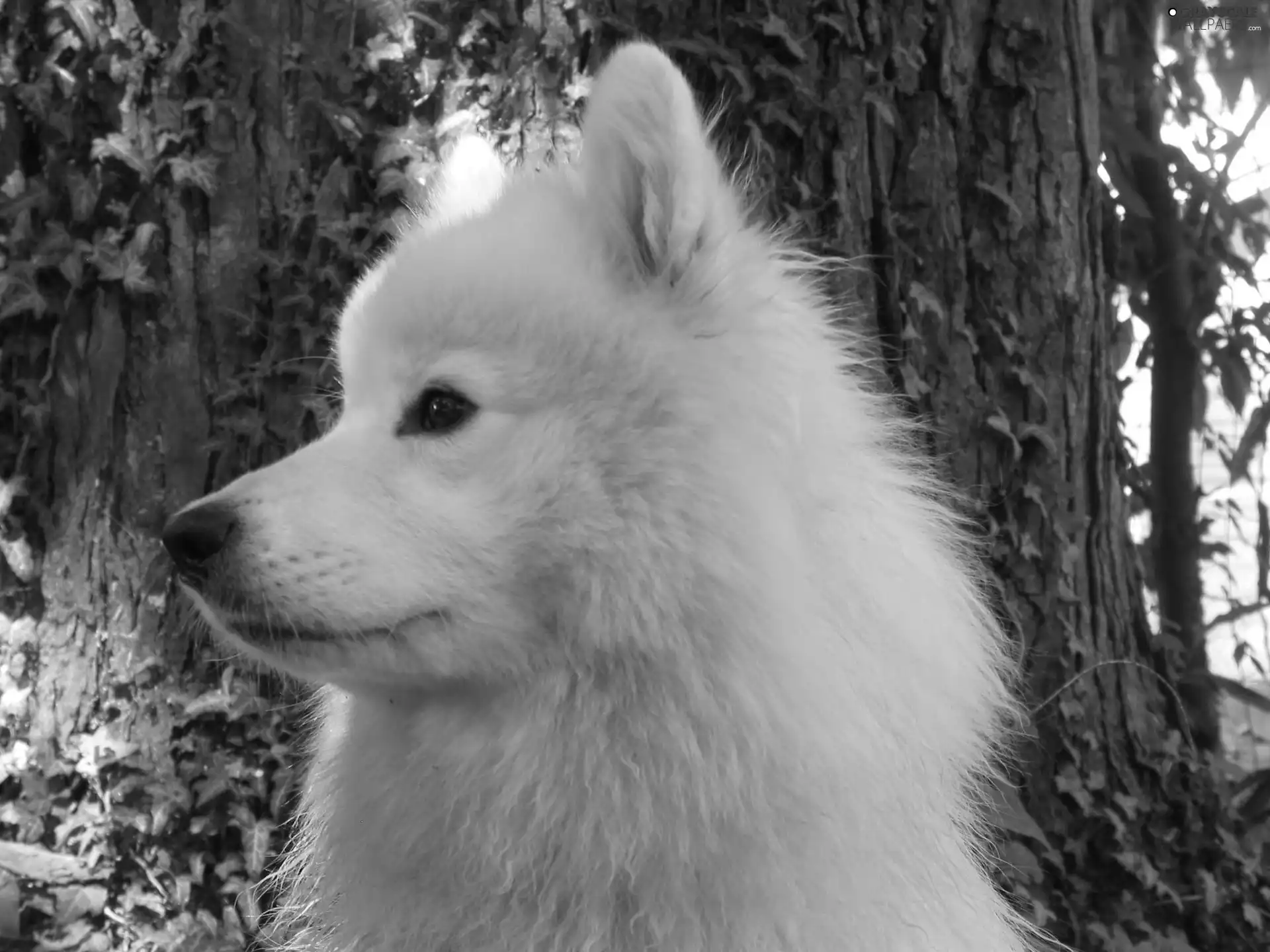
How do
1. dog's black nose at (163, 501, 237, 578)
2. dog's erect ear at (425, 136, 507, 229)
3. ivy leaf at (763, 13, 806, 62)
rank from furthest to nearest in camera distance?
ivy leaf at (763, 13, 806, 62)
dog's erect ear at (425, 136, 507, 229)
dog's black nose at (163, 501, 237, 578)

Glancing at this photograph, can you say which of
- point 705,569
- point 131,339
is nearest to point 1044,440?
point 705,569

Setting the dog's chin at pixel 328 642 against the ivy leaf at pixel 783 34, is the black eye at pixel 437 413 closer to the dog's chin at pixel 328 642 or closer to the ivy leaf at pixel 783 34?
the dog's chin at pixel 328 642

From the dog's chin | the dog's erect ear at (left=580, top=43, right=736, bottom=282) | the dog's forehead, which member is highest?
the dog's erect ear at (left=580, top=43, right=736, bottom=282)

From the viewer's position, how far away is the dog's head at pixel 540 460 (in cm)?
161

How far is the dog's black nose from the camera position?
5.21ft

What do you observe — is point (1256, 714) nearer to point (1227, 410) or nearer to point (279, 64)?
point (1227, 410)

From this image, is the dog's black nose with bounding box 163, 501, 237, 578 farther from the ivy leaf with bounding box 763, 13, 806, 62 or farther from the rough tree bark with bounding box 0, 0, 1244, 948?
the ivy leaf with bounding box 763, 13, 806, 62

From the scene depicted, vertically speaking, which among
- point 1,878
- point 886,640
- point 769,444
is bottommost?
point 1,878

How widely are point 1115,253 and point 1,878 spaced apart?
149 inches

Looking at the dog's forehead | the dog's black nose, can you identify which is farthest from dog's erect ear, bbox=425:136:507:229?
the dog's black nose

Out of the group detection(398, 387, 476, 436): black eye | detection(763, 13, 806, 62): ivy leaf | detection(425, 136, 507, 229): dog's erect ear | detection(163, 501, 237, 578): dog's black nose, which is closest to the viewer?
detection(163, 501, 237, 578): dog's black nose

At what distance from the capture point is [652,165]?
168cm

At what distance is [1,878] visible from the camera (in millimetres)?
2812

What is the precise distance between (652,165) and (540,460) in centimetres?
49
